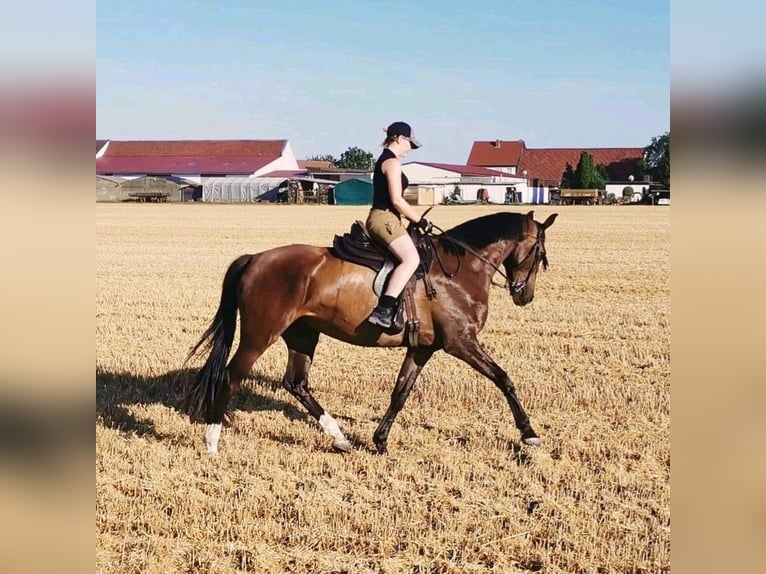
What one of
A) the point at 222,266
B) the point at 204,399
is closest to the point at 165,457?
the point at 204,399

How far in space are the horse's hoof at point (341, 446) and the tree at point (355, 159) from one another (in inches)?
5668

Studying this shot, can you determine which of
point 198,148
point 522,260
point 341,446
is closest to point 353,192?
point 198,148

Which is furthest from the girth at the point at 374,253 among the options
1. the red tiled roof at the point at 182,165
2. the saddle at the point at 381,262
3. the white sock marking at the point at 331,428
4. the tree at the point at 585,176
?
the red tiled roof at the point at 182,165

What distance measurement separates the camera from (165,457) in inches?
284

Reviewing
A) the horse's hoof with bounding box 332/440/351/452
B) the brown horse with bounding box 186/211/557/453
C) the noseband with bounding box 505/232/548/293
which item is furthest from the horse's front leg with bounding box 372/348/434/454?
the noseband with bounding box 505/232/548/293

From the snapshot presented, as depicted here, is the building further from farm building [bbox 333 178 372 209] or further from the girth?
the girth

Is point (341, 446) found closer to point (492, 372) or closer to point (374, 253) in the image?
point (492, 372)

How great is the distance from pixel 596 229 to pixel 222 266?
976 inches

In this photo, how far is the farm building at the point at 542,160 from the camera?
11412 centimetres

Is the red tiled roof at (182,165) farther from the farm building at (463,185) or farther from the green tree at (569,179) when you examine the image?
the green tree at (569,179)
